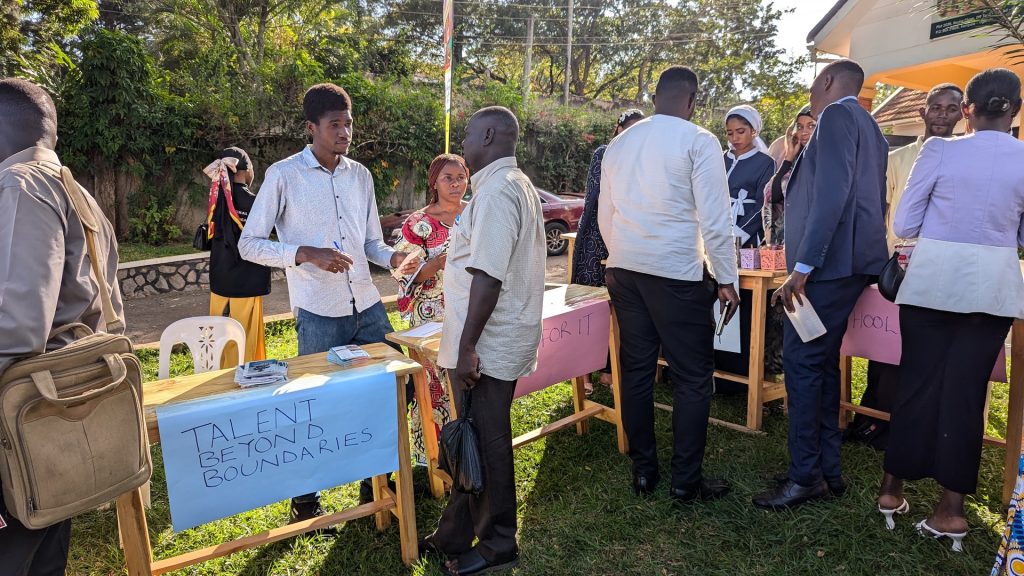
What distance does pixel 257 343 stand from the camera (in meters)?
4.63

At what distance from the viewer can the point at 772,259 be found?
3742 millimetres

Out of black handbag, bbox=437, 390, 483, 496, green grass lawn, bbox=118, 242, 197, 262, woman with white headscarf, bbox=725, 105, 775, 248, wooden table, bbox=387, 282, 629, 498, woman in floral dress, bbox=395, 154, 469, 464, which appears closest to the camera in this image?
black handbag, bbox=437, 390, 483, 496

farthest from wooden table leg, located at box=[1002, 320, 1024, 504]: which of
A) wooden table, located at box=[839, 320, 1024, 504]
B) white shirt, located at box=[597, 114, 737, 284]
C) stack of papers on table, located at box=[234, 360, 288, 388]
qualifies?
stack of papers on table, located at box=[234, 360, 288, 388]

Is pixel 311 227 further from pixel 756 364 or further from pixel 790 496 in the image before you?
pixel 756 364

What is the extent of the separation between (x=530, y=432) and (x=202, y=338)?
6.22 feet

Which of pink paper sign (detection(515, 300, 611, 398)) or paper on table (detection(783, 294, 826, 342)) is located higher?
paper on table (detection(783, 294, 826, 342))

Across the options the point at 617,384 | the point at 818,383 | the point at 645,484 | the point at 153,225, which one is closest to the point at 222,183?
the point at 617,384

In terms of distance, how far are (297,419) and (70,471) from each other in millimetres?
760

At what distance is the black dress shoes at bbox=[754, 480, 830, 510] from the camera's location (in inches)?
116

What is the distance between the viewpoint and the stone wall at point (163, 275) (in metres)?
8.86

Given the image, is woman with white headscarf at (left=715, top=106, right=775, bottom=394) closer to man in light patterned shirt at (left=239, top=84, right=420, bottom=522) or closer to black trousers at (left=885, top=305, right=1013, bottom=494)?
black trousers at (left=885, top=305, right=1013, bottom=494)

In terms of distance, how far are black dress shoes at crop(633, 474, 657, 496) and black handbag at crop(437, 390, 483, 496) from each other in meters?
1.15

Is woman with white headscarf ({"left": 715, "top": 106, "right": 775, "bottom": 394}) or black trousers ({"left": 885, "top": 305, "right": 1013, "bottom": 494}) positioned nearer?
black trousers ({"left": 885, "top": 305, "right": 1013, "bottom": 494})

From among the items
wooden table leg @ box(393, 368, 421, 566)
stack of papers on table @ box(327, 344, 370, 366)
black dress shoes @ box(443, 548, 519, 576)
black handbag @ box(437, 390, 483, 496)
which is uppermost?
stack of papers on table @ box(327, 344, 370, 366)
